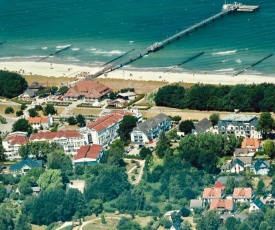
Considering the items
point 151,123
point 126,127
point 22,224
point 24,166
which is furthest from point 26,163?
point 151,123

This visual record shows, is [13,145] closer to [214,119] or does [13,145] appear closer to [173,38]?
[214,119]

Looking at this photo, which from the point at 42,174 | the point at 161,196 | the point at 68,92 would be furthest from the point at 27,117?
the point at 161,196

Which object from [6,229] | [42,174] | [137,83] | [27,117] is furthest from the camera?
[137,83]

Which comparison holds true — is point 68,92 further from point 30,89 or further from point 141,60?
point 141,60

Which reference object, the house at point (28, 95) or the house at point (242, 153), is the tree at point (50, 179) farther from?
the house at point (28, 95)

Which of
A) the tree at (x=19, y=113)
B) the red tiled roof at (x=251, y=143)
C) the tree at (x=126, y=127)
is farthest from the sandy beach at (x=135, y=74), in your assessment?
the red tiled roof at (x=251, y=143)
